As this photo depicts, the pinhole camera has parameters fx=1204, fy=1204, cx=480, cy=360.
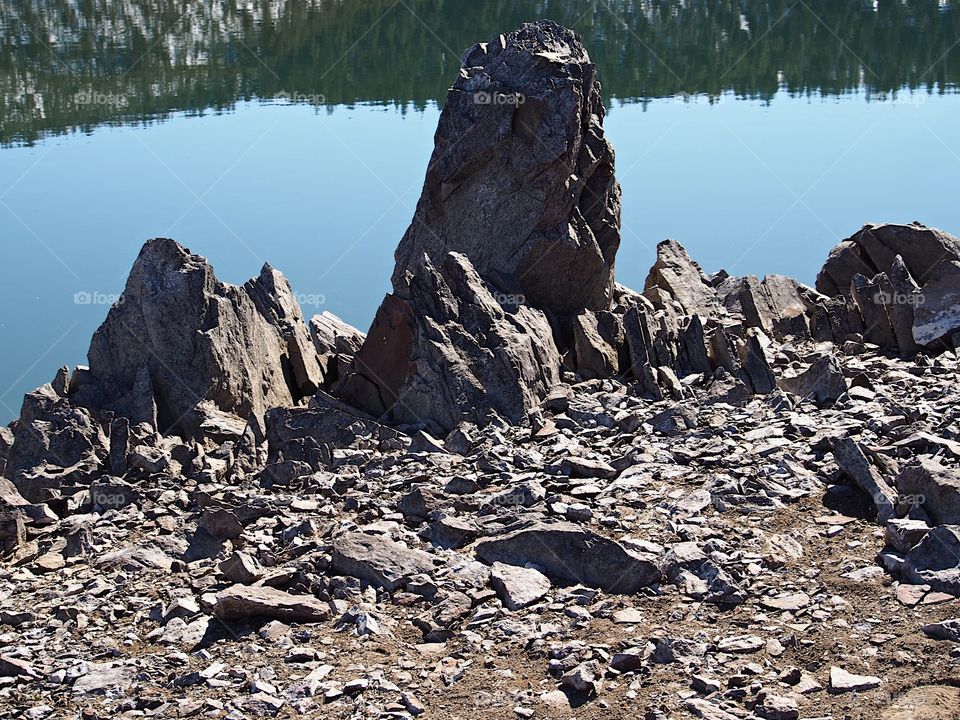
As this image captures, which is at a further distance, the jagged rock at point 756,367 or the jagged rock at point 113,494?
the jagged rock at point 756,367

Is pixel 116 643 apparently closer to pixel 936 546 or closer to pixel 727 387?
pixel 936 546

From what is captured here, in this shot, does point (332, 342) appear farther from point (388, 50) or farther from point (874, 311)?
point (388, 50)

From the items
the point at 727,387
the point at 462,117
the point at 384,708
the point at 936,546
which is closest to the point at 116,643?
the point at 384,708

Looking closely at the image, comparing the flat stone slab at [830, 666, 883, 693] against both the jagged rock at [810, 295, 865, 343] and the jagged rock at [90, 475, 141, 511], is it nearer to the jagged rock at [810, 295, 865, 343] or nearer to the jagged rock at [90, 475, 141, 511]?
the jagged rock at [90, 475, 141, 511]

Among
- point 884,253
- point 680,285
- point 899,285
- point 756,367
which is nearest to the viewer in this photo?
point 756,367

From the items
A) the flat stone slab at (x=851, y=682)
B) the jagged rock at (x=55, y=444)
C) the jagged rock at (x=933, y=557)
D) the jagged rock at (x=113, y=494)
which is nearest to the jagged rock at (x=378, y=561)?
the jagged rock at (x=113, y=494)

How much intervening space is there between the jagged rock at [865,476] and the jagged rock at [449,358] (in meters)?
3.44

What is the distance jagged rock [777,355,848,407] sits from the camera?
40.8ft

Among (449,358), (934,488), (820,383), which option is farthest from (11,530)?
(820,383)

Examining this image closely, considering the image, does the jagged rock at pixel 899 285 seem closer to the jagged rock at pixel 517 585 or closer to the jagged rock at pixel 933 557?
the jagged rock at pixel 933 557

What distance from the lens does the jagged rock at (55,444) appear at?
11977 mm

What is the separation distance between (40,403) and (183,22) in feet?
168

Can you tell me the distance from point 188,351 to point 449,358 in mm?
3121

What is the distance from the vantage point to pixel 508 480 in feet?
35.6
